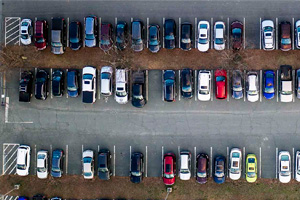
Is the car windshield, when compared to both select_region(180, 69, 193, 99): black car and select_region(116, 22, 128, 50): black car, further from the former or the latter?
select_region(116, 22, 128, 50): black car

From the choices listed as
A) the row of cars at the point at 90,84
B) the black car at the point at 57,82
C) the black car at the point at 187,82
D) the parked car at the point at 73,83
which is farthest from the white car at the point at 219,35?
the black car at the point at 57,82

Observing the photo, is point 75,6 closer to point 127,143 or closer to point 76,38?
point 76,38

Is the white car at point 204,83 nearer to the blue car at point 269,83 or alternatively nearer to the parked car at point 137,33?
the blue car at point 269,83

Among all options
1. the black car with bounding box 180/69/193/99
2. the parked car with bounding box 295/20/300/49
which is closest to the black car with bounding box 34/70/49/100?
the black car with bounding box 180/69/193/99

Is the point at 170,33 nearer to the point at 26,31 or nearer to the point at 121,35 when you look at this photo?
the point at 121,35

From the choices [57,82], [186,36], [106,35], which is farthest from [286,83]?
[57,82]
